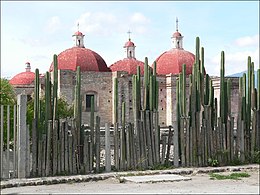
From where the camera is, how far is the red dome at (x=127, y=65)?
104ft

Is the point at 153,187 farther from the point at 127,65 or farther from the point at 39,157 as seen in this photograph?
the point at 127,65

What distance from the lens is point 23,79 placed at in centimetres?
3200

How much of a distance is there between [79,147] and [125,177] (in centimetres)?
131

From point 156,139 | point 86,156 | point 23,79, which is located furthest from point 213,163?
point 23,79

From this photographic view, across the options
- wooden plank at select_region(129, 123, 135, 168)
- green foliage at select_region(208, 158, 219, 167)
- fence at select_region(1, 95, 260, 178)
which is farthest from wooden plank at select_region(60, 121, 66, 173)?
green foliage at select_region(208, 158, 219, 167)

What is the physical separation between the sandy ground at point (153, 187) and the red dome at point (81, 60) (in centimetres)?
2109

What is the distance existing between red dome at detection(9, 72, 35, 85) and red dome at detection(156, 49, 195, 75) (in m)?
9.22

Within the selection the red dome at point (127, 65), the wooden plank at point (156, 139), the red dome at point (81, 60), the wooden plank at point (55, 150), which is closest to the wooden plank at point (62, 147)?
the wooden plank at point (55, 150)

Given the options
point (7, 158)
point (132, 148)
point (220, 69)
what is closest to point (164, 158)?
point (132, 148)

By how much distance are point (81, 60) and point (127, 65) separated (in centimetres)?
346

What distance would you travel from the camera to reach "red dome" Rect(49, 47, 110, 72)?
3041cm

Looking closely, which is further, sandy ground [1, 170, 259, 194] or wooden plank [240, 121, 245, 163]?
wooden plank [240, 121, 245, 163]

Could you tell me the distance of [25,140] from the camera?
9625 millimetres

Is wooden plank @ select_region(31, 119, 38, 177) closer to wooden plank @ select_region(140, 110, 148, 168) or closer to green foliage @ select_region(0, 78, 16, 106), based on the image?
green foliage @ select_region(0, 78, 16, 106)
